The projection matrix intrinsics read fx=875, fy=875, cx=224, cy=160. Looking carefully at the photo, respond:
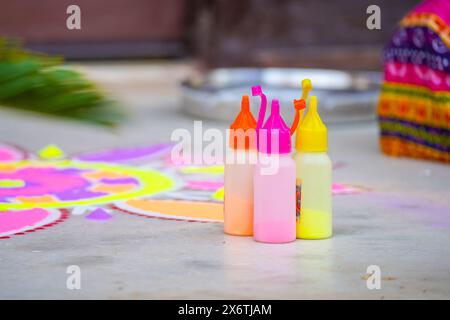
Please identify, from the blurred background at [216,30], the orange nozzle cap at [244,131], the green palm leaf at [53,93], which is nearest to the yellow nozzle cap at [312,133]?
the orange nozzle cap at [244,131]

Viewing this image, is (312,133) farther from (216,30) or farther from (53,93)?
(216,30)

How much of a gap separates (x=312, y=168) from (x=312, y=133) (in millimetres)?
84

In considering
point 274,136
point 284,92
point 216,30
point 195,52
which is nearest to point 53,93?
point 274,136

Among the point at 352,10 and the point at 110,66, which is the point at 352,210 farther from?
the point at 110,66

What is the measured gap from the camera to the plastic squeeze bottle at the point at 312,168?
81.9 inches

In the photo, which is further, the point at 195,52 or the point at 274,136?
the point at 195,52

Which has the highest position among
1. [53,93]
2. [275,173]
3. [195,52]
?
[195,52]

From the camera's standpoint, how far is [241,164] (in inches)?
83.3

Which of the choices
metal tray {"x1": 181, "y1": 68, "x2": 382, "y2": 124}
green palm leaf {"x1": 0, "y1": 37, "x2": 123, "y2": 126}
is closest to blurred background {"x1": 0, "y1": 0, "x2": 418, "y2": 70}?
metal tray {"x1": 181, "y1": 68, "x2": 382, "y2": 124}

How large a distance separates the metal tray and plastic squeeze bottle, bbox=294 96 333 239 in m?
2.16

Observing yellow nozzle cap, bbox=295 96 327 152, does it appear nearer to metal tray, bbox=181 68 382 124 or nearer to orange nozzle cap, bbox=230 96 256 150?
orange nozzle cap, bbox=230 96 256 150

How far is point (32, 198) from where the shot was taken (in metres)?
2.64

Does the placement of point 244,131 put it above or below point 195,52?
below

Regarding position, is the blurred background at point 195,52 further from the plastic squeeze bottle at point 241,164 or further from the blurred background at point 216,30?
the plastic squeeze bottle at point 241,164
